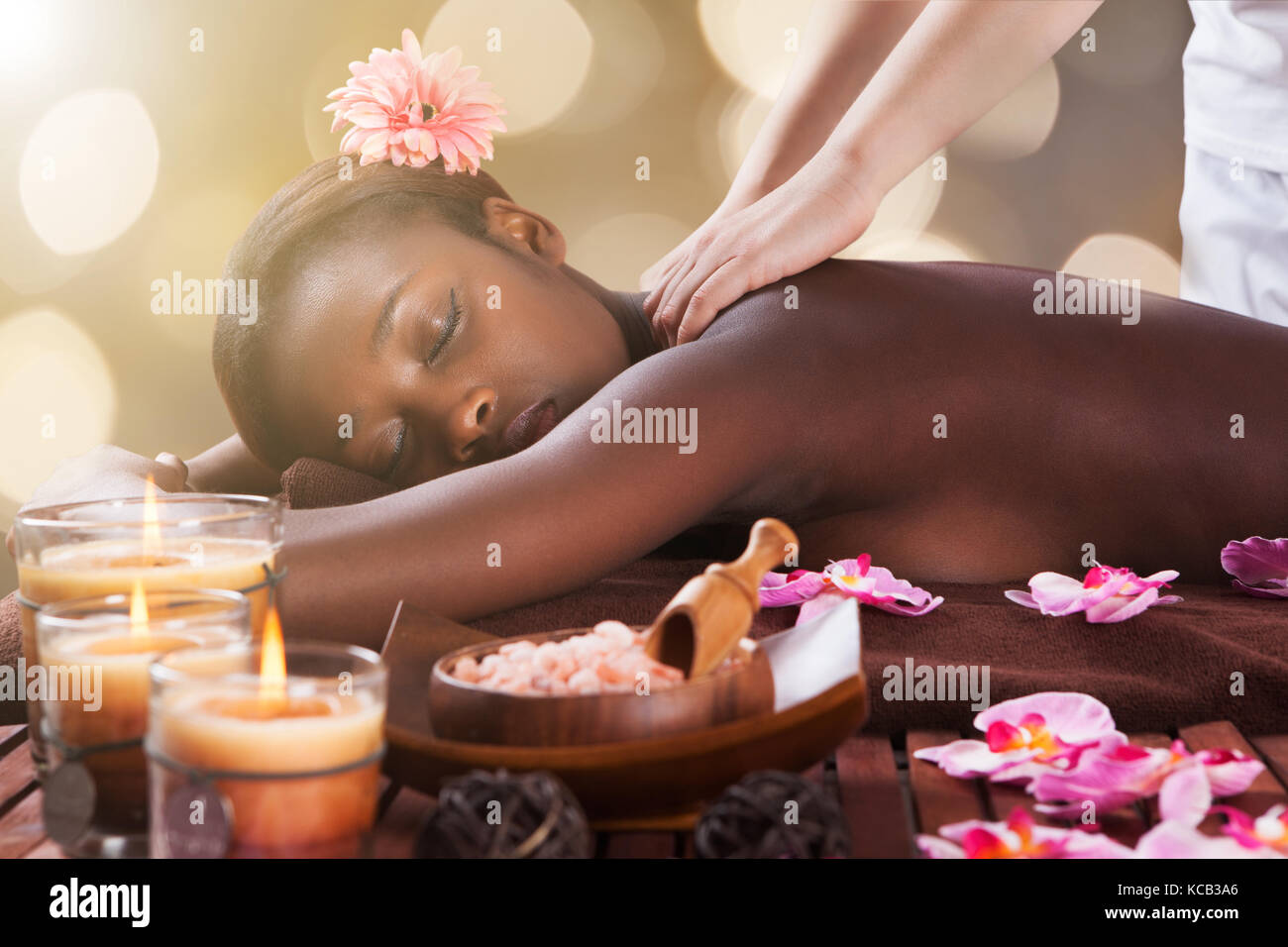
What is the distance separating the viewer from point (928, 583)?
124 cm

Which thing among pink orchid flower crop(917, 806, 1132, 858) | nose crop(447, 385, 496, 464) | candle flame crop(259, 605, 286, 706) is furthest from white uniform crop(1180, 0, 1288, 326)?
candle flame crop(259, 605, 286, 706)

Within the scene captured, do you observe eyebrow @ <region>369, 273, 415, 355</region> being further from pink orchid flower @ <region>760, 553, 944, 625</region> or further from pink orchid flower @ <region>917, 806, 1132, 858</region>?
pink orchid flower @ <region>917, 806, 1132, 858</region>

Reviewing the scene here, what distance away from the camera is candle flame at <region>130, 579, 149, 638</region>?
62 cm

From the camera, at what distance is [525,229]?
1.55m

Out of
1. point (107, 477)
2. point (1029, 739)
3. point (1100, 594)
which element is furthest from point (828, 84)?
point (1029, 739)

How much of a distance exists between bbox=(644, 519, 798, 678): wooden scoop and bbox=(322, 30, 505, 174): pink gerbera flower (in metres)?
0.91

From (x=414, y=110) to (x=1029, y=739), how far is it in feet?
3.59

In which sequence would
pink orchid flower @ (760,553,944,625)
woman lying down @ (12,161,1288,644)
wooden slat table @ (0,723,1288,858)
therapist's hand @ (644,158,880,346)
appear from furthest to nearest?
therapist's hand @ (644,158,880,346)
pink orchid flower @ (760,553,944,625)
woman lying down @ (12,161,1288,644)
wooden slat table @ (0,723,1288,858)

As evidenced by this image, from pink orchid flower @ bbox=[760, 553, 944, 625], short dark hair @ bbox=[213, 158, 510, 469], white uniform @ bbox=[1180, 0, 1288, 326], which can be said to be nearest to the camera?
pink orchid flower @ bbox=[760, 553, 944, 625]

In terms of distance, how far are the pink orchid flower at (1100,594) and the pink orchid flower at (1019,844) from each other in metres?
0.43

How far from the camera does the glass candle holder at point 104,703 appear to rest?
60 cm

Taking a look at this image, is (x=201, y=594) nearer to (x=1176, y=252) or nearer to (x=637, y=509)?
(x=637, y=509)
